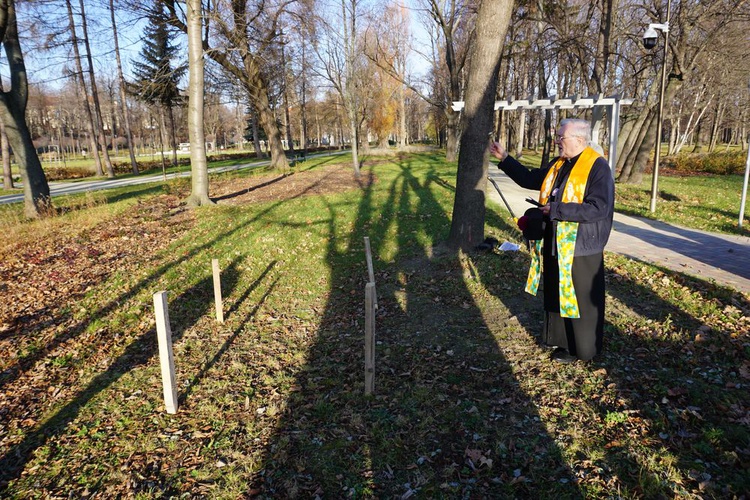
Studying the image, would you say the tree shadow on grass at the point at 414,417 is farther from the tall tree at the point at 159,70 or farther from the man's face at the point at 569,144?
the tall tree at the point at 159,70

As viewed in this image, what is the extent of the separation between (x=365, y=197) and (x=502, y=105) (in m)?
5.17

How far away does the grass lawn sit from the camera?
311 centimetres

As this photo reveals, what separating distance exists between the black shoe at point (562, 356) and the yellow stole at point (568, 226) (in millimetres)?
565

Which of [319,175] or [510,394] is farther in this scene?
[319,175]

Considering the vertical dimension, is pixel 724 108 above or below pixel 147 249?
above

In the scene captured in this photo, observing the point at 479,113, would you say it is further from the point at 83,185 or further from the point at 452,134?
the point at 83,185

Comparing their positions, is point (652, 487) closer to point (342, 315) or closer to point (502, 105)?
point (342, 315)

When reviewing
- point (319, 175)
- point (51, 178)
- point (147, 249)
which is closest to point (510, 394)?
point (147, 249)

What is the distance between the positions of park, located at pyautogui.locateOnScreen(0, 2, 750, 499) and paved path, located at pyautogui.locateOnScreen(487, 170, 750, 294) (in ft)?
0.33

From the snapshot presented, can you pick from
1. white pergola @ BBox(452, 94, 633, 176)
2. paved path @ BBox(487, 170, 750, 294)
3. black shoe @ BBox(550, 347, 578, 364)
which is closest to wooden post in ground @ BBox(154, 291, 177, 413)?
black shoe @ BBox(550, 347, 578, 364)

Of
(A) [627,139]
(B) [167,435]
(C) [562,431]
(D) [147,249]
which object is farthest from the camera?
(A) [627,139]

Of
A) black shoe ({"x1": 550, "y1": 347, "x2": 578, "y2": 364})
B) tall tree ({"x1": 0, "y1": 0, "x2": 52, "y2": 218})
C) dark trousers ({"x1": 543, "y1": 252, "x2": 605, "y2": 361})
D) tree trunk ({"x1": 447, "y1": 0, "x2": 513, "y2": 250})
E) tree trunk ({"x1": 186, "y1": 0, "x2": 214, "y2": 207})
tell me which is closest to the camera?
dark trousers ({"x1": 543, "y1": 252, "x2": 605, "y2": 361})

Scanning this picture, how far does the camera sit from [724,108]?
40938 millimetres

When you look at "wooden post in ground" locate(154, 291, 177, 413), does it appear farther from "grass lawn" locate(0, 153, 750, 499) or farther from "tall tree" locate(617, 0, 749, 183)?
"tall tree" locate(617, 0, 749, 183)
